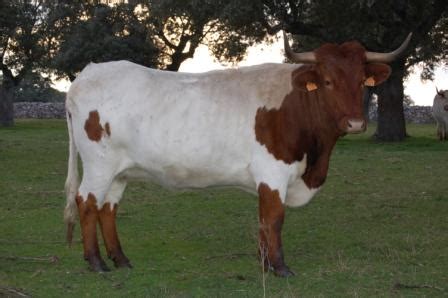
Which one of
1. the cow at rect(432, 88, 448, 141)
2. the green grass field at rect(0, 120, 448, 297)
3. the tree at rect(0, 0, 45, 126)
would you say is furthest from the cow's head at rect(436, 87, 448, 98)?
the tree at rect(0, 0, 45, 126)

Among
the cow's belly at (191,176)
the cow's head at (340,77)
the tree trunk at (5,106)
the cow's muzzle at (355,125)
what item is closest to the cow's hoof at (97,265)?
the cow's belly at (191,176)

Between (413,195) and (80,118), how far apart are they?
7240mm

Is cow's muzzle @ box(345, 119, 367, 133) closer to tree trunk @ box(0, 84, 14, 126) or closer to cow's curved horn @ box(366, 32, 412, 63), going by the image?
cow's curved horn @ box(366, 32, 412, 63)

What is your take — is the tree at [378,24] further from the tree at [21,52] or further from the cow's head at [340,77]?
the tree at [21,52]

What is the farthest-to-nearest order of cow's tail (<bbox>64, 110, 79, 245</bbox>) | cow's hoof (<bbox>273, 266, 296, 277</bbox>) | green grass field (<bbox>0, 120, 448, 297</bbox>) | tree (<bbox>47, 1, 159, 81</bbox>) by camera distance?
1. tree (<bbox>47, 1, 159, 81</bbox>)
2. cow's tail (<bbox>64, 110, 79, 245</bbox>)
3. cow's hoof (<bbox>273, 266, 296, 277</bbox>)
4. green grass field (<bbox>0, 120, 448, 297</bbox>)

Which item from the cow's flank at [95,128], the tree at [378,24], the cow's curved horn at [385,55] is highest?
Result: the tree at [378,24]

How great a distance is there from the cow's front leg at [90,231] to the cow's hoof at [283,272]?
1.76 meters

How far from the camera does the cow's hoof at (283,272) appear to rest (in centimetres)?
768

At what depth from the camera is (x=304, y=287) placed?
283 inches

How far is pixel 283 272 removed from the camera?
7.70m

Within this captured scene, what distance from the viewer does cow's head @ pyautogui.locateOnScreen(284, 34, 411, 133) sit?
7680 mm

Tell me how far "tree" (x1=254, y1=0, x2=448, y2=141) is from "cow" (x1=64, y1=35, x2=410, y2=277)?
1459 cm

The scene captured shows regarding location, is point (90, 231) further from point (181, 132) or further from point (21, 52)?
point (21, 52)

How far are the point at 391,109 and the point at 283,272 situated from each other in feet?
70.4
